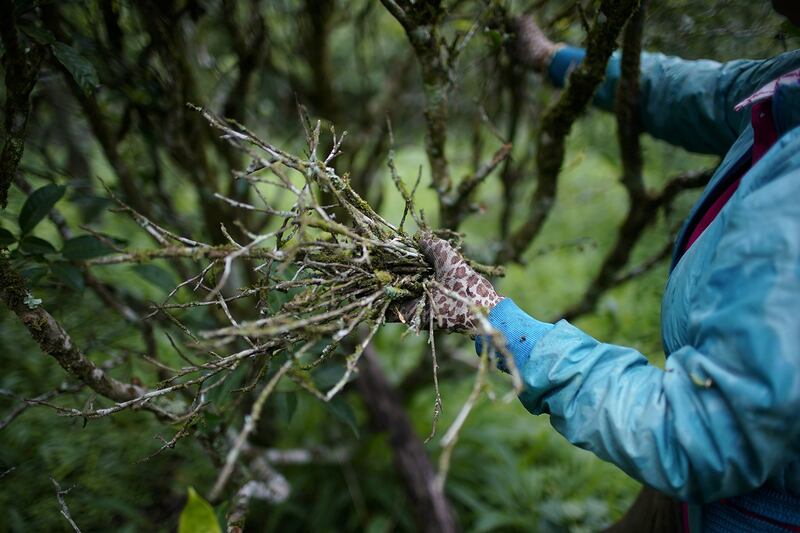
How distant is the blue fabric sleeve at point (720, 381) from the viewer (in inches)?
29.1

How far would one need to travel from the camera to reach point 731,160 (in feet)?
3.48

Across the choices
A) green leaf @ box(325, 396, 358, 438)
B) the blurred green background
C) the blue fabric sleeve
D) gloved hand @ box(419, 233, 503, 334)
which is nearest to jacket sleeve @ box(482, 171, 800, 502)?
the blue fabric sleeve

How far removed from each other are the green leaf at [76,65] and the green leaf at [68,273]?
1.53 feet

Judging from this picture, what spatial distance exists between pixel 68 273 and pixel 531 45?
1.69 metres

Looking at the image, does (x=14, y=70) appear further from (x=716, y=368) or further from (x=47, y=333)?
(x=716, y=368)

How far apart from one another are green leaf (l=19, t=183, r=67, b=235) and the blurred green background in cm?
9

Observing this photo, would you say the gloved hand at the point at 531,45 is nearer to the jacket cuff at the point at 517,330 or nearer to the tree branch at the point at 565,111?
the tree branch at the point at 565,111

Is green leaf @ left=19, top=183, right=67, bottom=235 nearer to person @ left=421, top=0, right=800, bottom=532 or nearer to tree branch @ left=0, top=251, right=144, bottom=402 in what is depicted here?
tree branch @ left=0, top=251, right=144, bottom=402

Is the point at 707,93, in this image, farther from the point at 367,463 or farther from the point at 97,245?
the point at 367,463

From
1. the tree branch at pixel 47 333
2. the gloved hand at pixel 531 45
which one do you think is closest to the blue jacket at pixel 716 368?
the gloved hand at pixel 531 45

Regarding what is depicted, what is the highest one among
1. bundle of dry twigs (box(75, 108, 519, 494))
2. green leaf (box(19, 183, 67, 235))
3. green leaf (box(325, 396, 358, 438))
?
bundle of dry twigs (box(75, 108, 519, 494))

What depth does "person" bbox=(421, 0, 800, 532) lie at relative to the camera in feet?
2.45

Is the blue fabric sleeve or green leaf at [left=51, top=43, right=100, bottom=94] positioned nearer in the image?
the blue fabric sleeve

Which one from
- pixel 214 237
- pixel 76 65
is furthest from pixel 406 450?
pixel 76 65
